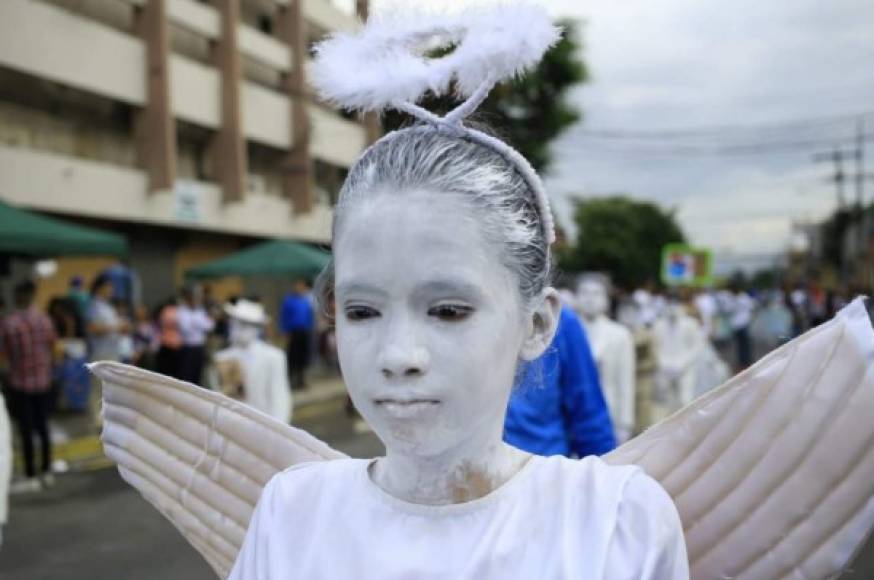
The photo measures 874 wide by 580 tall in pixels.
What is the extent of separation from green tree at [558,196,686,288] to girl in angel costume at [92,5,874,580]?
52646 mm

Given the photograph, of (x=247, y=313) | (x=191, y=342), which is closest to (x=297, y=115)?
(x=191, y=342)

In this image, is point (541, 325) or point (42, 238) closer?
point (541, 325)

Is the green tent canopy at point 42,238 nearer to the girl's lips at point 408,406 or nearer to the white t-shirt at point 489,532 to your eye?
the white t-shirt at point 489,532

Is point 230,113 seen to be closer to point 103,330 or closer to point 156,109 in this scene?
point 156,109

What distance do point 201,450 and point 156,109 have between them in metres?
17.0

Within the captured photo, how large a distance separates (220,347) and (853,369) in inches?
580

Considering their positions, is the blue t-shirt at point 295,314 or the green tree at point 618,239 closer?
the blue t-shirt at point 295,314

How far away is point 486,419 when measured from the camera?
54.2 inches

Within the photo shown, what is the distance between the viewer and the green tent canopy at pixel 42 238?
873 centimetres

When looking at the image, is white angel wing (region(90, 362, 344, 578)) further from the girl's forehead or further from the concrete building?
the concrete building

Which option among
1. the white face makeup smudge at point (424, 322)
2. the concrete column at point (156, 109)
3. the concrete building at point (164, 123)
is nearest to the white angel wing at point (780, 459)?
the white face makeup smudge at point (424, 322)

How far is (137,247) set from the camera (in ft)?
61.8

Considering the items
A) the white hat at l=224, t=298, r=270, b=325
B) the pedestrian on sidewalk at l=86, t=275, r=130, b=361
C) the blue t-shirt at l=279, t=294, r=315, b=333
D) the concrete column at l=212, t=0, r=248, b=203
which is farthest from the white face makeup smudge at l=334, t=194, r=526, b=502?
the concrete column at l=212, t=0, r=248, b=203

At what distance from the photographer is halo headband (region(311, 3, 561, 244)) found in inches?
54.3
